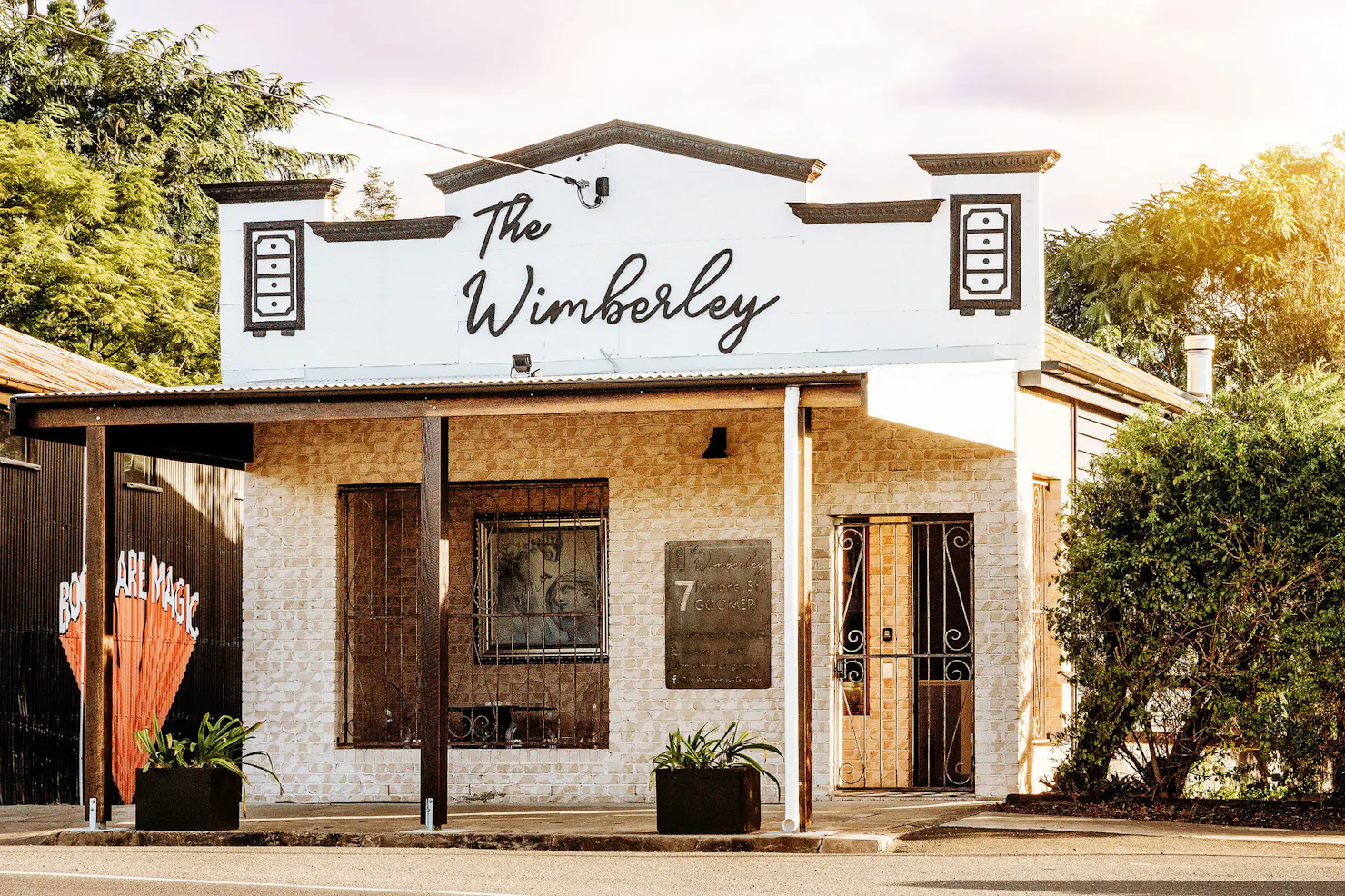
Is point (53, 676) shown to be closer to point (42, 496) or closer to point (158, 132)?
point (42, 496)

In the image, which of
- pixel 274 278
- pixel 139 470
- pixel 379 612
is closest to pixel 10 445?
pixel 139 470

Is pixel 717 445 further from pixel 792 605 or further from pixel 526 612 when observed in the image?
pixel 792 605

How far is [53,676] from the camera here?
50.3 feet

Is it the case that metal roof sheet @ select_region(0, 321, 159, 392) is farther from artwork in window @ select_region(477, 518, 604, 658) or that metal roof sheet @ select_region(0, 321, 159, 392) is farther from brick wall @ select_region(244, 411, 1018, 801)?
artwork in window @ select_region(477, 518, 604, 658)

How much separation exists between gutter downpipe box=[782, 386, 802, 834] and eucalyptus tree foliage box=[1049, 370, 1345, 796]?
2.53 metres

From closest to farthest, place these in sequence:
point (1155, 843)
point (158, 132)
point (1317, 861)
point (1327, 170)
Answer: point (1317, 861) → point (1155, 843) → point (158, 132) → point (1327, 170)

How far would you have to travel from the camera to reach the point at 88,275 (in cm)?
2520

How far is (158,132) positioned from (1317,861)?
26.9 metres

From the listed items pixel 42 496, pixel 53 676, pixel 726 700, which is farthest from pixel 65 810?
pixel 726 700

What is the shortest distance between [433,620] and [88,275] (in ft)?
51.5

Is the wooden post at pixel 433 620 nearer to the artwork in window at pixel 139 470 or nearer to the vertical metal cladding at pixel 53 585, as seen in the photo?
the vertical metal cladding at pixel 53 585

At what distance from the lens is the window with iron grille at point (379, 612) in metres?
14.2

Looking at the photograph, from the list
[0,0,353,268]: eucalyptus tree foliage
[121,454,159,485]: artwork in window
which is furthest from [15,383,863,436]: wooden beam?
[0,0,353,268]: eucalyptus tree foliage

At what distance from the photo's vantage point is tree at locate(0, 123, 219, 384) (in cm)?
2511
